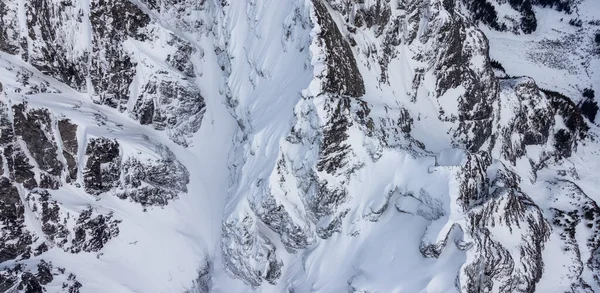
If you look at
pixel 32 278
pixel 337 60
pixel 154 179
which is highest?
pixel 337 60

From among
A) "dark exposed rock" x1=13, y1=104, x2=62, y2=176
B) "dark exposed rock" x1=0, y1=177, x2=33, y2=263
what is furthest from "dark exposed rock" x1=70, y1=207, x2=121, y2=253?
"dark exposed rock" x1=13, y1=104, x2=62, y2=176

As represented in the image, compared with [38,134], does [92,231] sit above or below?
below

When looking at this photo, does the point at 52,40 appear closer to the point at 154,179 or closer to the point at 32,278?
the point at 154,179

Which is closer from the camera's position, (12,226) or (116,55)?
(12,226)

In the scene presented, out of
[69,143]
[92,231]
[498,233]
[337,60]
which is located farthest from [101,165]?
[498,233]

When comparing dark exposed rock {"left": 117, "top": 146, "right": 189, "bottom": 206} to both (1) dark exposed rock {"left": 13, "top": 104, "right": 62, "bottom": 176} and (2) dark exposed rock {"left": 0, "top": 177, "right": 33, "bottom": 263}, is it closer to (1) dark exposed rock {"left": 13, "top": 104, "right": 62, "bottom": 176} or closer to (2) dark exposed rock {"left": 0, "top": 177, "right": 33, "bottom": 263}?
(1) dark exposed rock {"left": 13, "top": 104, "right": 62, "bottom": 176}
